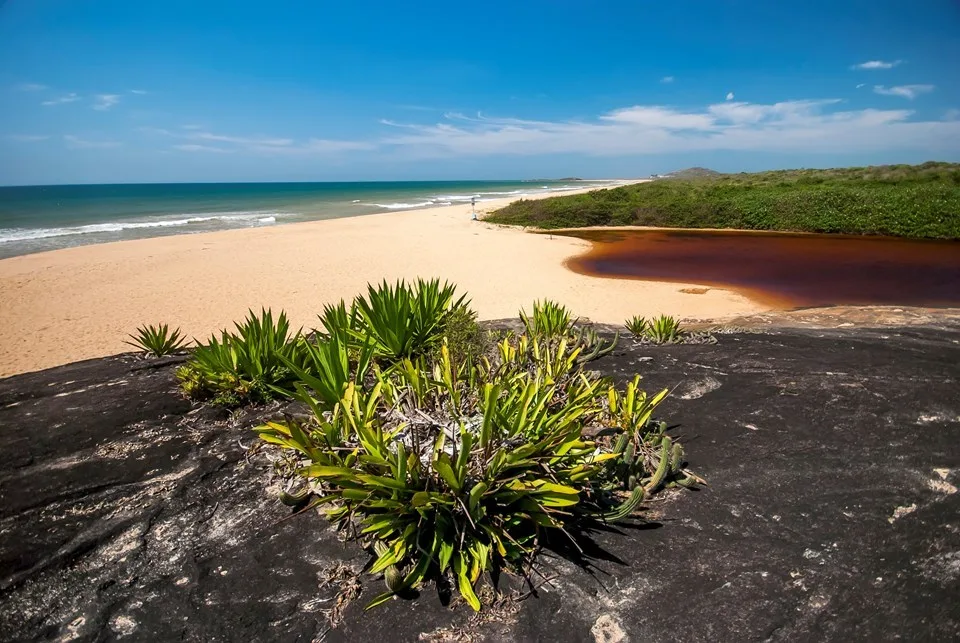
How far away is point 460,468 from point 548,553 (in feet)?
1.95

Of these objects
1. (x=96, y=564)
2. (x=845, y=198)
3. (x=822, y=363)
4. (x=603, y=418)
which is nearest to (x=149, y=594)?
(x=96, y=564)

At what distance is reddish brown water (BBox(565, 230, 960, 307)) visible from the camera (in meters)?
11.5

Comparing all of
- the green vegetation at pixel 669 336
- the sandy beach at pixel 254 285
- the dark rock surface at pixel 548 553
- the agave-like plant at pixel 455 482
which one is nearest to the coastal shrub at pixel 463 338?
the agave-like plant at pixel 455 482

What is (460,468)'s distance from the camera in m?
1.94

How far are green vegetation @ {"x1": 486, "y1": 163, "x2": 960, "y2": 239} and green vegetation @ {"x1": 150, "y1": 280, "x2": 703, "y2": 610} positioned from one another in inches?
909

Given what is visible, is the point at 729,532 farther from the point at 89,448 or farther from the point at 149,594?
the point at 89,448

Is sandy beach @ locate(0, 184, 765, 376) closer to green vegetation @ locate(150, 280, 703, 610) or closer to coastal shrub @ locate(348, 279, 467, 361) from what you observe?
coastal shrub @ locate(348, 279, 467, 361)

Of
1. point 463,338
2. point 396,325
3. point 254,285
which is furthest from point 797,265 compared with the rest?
point 254,285

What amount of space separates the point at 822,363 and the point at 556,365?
264cm

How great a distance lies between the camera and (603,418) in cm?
308

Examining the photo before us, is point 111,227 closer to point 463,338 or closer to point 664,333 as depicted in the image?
point 463,338

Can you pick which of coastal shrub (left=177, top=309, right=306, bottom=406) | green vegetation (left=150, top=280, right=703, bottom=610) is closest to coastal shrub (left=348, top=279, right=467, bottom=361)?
green vegetation (left=150, top=280, right=703, bottom=610)

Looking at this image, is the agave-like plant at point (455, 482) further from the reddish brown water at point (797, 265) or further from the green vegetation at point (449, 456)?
the reddish brown water at point (797, 265)

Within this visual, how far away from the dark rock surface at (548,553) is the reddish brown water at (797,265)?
920cm
